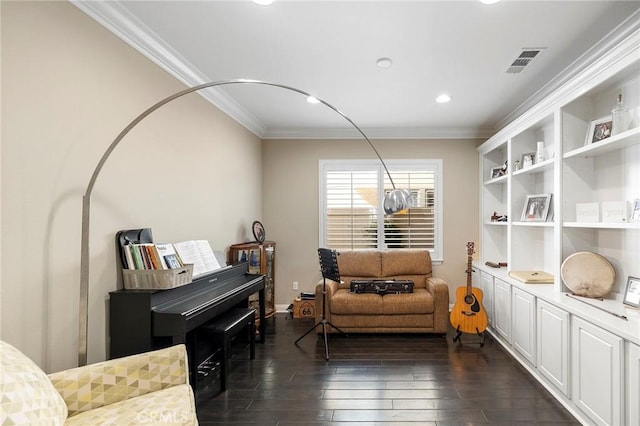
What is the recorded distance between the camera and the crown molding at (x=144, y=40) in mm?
2084

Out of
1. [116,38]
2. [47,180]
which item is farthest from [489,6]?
[47,180]

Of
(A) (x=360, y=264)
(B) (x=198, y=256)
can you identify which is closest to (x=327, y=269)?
(A) (x=360, y=264)

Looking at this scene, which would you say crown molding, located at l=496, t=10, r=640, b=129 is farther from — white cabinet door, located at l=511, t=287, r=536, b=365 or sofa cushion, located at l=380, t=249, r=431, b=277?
sofa cushion, located at l=380, t=249, r=431, b=277

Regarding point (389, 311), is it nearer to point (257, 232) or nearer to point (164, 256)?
point (257, 232)

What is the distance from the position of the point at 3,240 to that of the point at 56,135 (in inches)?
24.3

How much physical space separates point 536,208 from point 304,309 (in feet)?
10.4

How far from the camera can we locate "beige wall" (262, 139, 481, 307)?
16.9 feet

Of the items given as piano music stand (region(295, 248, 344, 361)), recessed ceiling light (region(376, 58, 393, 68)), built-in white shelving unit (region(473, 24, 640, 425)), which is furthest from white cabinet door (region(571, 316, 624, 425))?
recessed ceiling light (region(376, 58, 393, 68))

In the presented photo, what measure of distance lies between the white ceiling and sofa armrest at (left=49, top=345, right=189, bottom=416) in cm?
208

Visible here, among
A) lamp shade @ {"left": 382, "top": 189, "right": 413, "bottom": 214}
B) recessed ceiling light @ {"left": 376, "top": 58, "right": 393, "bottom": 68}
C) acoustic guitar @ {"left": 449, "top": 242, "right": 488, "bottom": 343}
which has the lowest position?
acoustic guitar @ {"left": 449, "top": 242, "right": 488, "bottom": 343}

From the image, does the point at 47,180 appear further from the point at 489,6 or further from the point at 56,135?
the point at 489,6

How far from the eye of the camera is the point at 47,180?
5.91 feet

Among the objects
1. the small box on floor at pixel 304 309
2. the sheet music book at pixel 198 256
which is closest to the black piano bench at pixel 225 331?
the sheet music book at pixel 198 256

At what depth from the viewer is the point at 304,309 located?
4.82 meters
